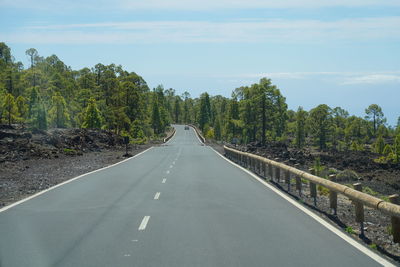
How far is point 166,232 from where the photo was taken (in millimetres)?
9492

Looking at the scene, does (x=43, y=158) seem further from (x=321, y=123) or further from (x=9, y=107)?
(x=321, y=123)

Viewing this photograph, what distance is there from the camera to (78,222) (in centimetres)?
1068

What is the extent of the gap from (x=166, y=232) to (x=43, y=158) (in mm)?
28065

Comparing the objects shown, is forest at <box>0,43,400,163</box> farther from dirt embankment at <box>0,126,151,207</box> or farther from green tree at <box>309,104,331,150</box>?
dirt embankment at <box>0,126,151,207</box>

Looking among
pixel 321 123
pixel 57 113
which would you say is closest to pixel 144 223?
pixel 57 113

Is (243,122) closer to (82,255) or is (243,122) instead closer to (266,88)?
(266,88)

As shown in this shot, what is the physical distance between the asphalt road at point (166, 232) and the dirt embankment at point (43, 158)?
127 inches

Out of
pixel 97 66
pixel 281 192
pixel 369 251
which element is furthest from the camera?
pixel 97 66

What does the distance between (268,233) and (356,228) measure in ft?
8.43

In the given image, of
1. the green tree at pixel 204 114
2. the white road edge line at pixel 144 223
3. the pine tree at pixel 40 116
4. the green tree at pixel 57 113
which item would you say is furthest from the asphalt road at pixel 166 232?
the green tree at pixel 204 114

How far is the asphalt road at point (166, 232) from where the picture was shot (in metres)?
7.42

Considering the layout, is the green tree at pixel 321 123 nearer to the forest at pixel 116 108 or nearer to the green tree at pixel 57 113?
the forest at pixel 116 108

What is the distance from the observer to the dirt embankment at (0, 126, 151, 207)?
19463 millimetres

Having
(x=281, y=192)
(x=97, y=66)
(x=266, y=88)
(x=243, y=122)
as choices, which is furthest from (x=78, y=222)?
(x=97, y=66)
